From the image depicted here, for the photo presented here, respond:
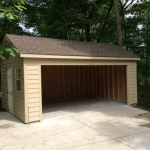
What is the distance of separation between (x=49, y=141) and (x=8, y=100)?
163 inches

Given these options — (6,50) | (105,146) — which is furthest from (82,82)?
(105,146)

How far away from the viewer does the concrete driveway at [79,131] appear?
424 centimetres

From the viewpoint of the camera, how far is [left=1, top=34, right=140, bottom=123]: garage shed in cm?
611

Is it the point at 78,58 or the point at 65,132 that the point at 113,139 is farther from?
the point at 78,58

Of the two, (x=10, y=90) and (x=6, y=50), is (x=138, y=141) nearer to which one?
(x=6, y=50)

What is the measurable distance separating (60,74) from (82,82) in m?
1.68

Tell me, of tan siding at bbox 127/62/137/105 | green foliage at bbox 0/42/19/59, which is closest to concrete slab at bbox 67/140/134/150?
green foliage at bbox 0/42/19/59

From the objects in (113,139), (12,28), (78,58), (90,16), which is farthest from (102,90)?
(12,28)

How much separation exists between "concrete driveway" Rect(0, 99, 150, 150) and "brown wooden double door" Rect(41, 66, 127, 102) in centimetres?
224

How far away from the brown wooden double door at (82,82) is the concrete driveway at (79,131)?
2.24 meters

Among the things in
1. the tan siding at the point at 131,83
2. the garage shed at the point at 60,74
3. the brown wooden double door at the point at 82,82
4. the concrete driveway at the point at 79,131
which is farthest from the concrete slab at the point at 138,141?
the brown wooden double door at the point at 82,82

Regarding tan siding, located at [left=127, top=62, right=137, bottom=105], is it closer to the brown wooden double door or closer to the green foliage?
the brown wooden double door

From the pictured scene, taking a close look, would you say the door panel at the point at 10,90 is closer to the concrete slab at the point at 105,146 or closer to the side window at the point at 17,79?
the side window at the point at 17,79

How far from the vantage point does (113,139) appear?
14.9 feet
